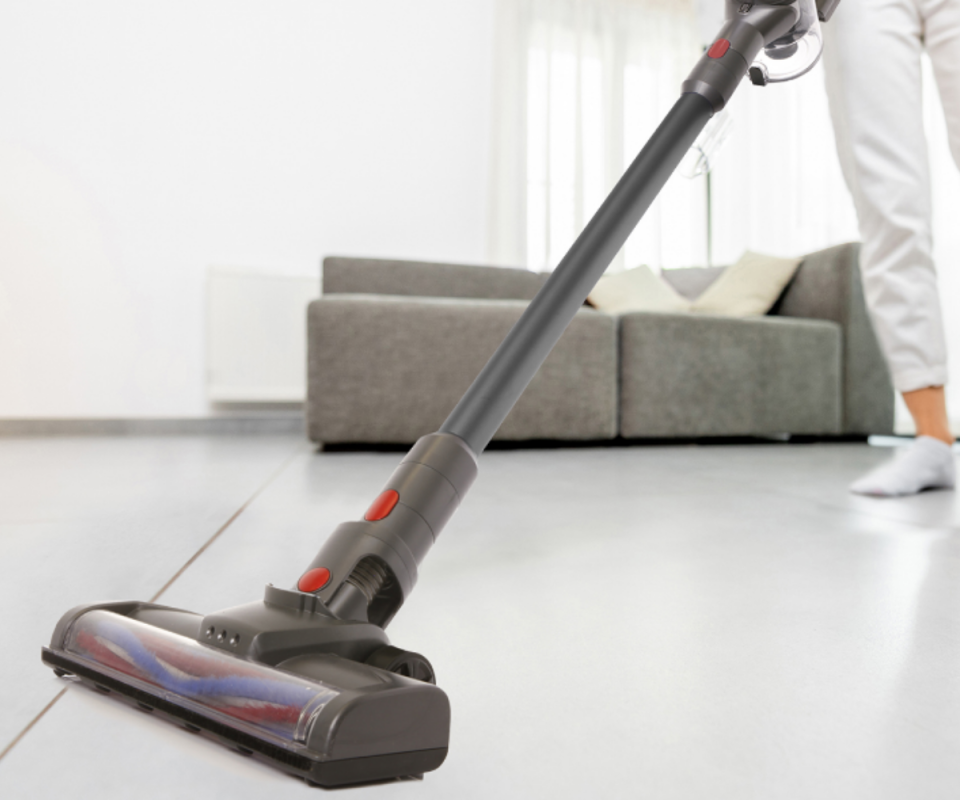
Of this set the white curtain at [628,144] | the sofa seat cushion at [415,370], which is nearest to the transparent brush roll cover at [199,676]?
the sofa seat cushion at [415,370]

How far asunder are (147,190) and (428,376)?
5.89ft

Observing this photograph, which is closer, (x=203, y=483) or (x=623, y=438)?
(x=203, y=483)

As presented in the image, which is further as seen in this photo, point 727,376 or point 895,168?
point 727,376

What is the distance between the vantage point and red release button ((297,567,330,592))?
320 mm

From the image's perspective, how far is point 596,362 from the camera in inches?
86.3

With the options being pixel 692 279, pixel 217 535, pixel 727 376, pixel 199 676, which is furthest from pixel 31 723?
pixel 692 279

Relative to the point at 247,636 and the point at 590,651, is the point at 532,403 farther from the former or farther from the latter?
the point at 247,636

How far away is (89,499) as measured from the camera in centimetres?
104

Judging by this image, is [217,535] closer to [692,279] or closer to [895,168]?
[895,168]

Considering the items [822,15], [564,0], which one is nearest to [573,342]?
[822,15]

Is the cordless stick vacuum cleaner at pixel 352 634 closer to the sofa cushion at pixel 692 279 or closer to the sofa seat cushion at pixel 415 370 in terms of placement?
the sofa seat cushion at pixel 415 370

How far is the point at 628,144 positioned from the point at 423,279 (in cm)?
203

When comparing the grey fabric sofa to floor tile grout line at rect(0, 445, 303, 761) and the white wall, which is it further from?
the white wall

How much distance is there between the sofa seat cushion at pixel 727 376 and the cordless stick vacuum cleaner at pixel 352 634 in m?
1.81
